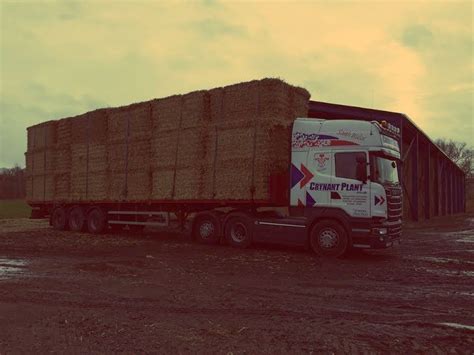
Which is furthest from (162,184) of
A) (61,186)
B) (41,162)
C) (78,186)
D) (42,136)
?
(42,136)

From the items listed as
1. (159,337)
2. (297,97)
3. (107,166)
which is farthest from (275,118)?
(159,337)

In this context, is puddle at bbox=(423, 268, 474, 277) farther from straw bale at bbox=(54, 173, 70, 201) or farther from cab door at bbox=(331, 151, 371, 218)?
straw bale at bbox=(54, 173, 70, 201)

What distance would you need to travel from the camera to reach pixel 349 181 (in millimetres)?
11609

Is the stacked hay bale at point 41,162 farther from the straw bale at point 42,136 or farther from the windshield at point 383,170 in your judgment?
the windshield at point 383,170

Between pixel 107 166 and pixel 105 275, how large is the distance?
351 inches

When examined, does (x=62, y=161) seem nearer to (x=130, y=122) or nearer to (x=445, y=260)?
(x=130, y=122)

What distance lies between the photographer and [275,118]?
1257 centimetres

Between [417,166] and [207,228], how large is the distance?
19.1m

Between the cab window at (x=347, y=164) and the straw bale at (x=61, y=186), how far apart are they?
1140cm

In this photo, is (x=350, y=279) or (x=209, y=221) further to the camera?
(x=209, y=221)

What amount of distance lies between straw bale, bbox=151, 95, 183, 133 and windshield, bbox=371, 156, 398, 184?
6383 mm

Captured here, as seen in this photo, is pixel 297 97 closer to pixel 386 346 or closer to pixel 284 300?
pixel 284 300

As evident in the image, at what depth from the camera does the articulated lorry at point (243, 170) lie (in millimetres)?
11609

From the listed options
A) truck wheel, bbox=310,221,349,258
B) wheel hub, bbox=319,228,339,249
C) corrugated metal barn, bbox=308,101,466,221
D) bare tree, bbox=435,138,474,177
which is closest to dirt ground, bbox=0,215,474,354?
truck wheel, bbox=310,221,349,258
